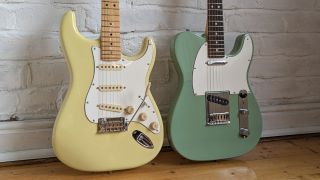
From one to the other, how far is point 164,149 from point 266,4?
634 millimetres

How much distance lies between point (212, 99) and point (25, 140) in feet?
1.92

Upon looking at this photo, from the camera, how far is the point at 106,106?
110 centimetres

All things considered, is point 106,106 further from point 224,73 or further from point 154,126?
point 224,73

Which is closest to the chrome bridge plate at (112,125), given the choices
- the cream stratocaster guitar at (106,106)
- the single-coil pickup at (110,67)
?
the cream stratocaster guitar at (106,106)

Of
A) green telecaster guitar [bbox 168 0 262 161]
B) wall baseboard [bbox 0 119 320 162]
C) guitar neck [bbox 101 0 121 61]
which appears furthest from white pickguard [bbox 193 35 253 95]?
wall baseboard [bbox 0 119 320 162]

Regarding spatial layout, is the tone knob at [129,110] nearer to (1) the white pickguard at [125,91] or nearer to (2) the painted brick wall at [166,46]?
(1) the white pickguard at [125,91]

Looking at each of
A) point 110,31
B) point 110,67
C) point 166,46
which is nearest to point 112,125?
point 110,67

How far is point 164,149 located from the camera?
134cm

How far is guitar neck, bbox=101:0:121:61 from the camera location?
1088 mm

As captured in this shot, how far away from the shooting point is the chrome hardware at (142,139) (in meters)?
1.13

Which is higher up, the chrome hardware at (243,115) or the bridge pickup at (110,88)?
the bridge pickup at (110,88)

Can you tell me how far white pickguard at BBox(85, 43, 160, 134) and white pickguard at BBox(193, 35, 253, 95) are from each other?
0.51 feet

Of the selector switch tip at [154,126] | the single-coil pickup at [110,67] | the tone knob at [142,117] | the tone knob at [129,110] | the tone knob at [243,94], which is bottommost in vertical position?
the selector switch tip at [154,126]

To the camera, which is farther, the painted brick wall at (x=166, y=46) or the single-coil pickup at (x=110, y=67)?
the painted brick wall at (x=166, y=46)
